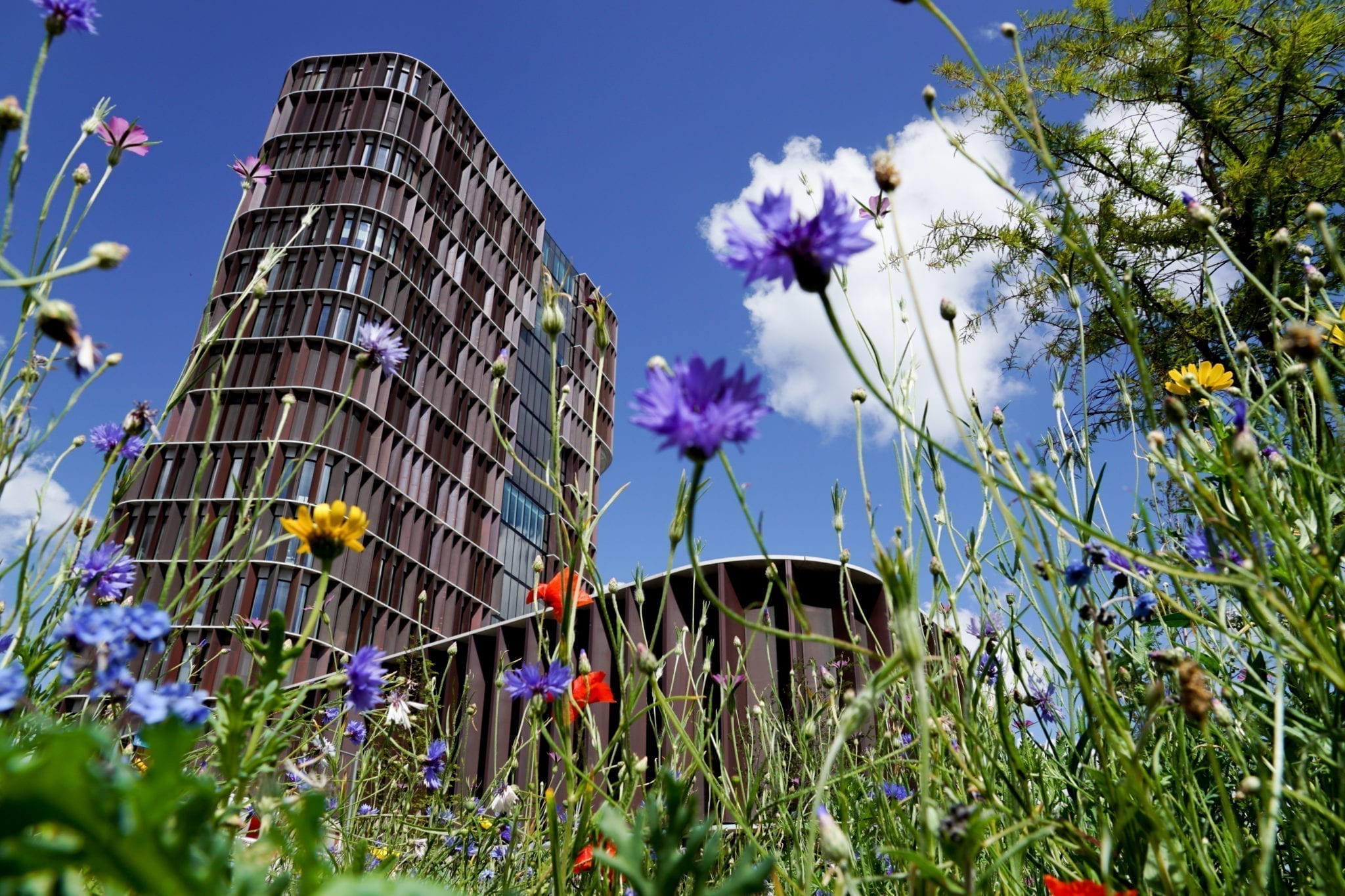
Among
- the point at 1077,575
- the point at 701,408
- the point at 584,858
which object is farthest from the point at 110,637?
the point at 584,858

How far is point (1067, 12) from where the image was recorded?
17.0ft

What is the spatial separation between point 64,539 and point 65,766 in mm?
644

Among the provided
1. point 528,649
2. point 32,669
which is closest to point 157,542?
point 528,649

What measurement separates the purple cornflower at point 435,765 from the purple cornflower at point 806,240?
3.58 feet

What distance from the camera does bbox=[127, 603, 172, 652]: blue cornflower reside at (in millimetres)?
377

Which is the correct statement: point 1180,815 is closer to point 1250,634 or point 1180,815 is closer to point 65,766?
point 1250,634

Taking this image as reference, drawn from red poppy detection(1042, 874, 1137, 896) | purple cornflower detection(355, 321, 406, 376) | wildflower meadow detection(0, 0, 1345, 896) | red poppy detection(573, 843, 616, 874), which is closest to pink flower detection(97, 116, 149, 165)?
wildflower meadow detection(0, 0, 1345, 896)

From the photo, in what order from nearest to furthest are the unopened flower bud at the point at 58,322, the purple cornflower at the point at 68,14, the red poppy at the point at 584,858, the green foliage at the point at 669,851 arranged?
the green foliage at the point at 669,851 < the unopened flower bud at the point at 58,322 < the purple cornflower at the point at 68,14 < the red poppy at the point at 584,858

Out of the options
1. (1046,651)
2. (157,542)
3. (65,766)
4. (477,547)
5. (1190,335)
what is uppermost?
(477,547)

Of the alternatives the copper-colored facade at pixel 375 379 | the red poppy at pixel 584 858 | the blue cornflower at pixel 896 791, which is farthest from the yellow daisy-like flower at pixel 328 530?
the copper-colored facade at pixel 375 379

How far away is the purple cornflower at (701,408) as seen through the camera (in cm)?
36

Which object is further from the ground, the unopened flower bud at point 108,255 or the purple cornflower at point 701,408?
the unopened flower bud at point 108,255

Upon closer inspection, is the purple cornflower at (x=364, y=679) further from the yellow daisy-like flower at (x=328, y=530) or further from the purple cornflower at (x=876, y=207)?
the purple cornflower at (x=876, y=207)

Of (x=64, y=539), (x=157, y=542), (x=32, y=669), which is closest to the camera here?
(x=32, y=669)
